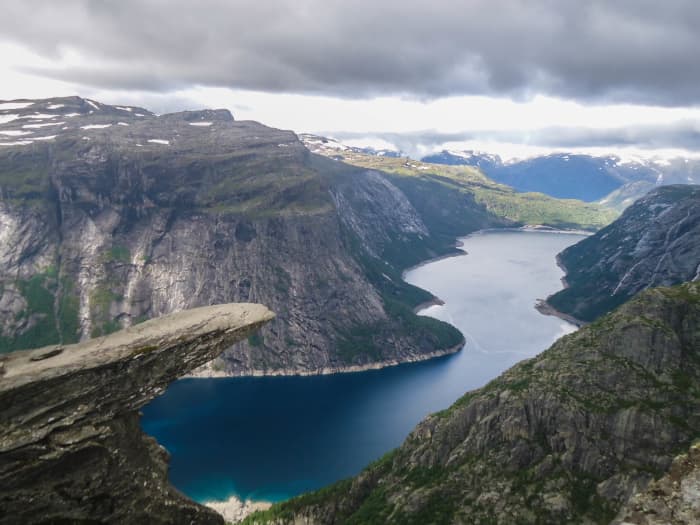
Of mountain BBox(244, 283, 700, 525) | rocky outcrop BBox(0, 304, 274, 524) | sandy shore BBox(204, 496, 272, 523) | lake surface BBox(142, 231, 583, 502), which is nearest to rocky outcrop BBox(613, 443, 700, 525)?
rocky outcrop BBox(0, 304, 274, 524)

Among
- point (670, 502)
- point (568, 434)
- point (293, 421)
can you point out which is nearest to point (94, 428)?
point (670, 502)

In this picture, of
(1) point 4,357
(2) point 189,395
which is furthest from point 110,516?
(2) point 189,395

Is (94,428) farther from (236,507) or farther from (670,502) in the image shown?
(236,507)

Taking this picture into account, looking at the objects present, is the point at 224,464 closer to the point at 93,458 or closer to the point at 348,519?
the point at 348,519

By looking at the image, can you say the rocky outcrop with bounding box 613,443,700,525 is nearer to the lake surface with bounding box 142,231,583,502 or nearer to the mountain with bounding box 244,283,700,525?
the mountain with bounding box 244,283,700,525

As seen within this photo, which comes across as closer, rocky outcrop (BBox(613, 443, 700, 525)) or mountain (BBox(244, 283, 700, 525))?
rocky outcrop (BBox(613, 443, 700, 525))
